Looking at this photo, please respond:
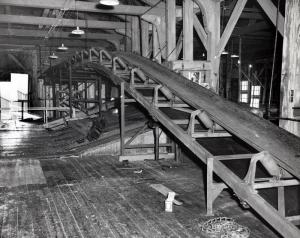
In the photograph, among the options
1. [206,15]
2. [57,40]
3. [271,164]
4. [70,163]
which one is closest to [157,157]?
[70,163]

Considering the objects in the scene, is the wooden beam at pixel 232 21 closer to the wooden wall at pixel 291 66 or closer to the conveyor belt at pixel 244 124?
the conveyor belt at pixel 244 124

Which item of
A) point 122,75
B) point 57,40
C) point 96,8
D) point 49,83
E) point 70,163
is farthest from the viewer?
point 49,83

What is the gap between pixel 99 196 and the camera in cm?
688

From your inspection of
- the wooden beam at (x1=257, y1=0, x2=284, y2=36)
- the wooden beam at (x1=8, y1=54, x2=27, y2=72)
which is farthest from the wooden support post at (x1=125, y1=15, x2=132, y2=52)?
the wooden beam at (x1=8, y1=54, x2=27, y2=72)

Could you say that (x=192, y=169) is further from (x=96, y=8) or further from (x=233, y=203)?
(x=96, y=8)

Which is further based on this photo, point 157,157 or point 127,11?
point 127,11

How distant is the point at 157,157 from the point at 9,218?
5.66m

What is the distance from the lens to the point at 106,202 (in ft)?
21.3

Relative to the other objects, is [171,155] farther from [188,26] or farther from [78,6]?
[78,6]

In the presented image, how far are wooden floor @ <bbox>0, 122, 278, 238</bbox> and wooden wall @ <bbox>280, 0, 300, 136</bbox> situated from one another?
1935 millimetres

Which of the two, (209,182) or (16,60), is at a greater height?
(16,60)

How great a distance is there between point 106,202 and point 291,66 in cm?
421

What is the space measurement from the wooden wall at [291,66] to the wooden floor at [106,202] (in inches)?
76.2

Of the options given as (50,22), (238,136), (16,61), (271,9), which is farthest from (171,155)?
(16,61)
